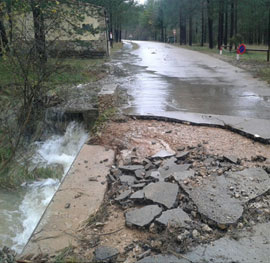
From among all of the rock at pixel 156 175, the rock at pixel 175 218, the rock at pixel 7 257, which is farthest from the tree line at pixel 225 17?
the rock at pixel 7 257

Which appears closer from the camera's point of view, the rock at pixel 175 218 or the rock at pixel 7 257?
the rock at pixel 7 257

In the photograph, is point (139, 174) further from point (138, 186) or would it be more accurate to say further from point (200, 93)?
point (200, 93)

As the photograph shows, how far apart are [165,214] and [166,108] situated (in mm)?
4507

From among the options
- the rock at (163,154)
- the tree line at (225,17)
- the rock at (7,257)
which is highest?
the tree line at (225,17)

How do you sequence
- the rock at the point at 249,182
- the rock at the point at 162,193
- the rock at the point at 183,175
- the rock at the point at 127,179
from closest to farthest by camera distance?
the rock at the point at 162,193 → the rock at the point at 249,182 → the rock at the point at 183,175 → the rock at the point at 127,179

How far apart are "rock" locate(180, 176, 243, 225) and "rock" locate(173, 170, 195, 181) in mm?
139

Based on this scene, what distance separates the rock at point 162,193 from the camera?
133 inches

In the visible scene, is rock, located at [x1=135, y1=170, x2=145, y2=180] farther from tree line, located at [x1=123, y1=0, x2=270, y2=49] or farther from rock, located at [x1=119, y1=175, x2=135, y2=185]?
tree line, located at [x1=123, y1=0, x2=270, y2=49]

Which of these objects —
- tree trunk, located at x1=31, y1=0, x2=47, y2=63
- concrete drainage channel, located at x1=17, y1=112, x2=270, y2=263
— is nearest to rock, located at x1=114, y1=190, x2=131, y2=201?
concrete drainage channel, located at x1=17, y1=112, x2=270, y2=263

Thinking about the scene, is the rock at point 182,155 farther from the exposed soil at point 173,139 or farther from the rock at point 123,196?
the rock at point 123,196

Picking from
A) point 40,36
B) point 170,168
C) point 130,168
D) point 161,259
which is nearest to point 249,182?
point 170,168

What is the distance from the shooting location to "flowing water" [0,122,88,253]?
3.75m

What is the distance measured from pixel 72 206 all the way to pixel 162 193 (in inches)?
40.4

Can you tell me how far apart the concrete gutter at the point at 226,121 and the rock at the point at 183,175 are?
1723 mm
